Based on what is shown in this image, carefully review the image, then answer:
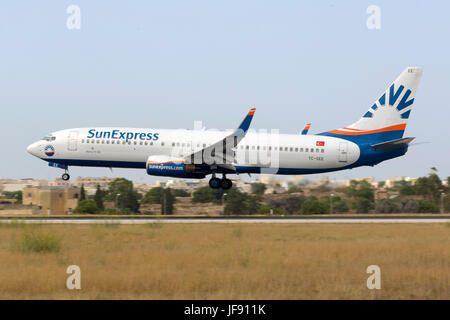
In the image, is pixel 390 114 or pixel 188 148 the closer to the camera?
pixel 188 148

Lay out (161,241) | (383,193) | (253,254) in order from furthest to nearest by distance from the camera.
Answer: (383,193) → (161,241) → (253,254)

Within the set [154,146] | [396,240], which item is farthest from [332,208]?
[396,240]

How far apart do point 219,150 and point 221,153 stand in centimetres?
37

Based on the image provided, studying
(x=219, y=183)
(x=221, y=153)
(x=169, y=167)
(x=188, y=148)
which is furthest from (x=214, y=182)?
(x=169, y=167)

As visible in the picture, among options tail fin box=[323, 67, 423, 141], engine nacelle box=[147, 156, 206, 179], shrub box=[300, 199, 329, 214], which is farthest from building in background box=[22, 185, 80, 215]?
tail fin box=[323, 67, 423, 141]

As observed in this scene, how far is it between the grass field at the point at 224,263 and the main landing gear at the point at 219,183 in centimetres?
1180

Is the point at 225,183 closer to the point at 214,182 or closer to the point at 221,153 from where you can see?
the point at 214,182

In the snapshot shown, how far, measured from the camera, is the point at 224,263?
18516 mm

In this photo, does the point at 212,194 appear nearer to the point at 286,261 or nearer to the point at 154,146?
the point at 154,146

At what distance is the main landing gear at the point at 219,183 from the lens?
138 feet

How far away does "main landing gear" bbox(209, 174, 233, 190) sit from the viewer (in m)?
42.1

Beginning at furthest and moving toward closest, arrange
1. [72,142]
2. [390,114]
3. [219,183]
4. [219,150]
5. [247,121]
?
[390,114], [219,183], [72,142], [219,150], [247,121]

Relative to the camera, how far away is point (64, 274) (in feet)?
53.2
